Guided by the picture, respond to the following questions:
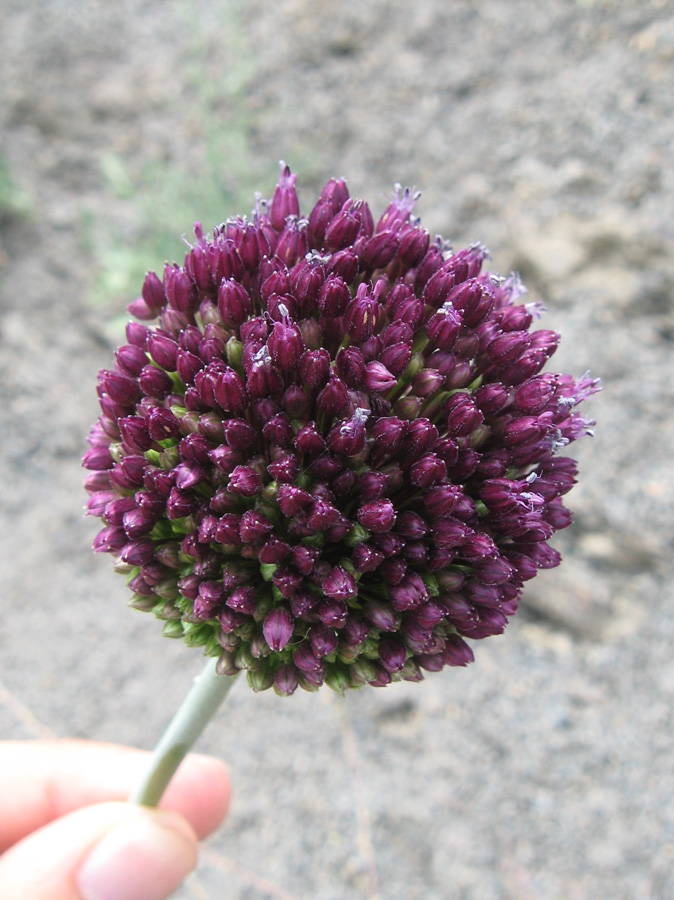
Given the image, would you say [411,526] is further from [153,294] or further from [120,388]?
[153,294]

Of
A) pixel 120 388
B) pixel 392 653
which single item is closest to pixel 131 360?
pixel 120 388

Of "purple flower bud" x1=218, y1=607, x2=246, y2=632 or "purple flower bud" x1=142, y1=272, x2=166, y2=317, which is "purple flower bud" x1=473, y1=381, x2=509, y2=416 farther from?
"purple flower bud" x1=142, y1=272, x2=166, y2=317

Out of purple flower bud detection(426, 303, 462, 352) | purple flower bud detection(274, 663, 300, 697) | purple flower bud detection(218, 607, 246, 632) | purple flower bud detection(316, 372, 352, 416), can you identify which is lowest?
purple flower bud detection(274, 663, 300, 697)

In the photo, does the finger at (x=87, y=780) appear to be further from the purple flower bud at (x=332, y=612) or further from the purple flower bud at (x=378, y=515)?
the purple flower bud at (x=378, y=515)

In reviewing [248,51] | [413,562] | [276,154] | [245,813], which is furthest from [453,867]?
[248,51]

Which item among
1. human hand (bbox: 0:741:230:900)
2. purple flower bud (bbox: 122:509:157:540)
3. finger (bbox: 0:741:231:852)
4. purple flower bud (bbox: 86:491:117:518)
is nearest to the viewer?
purple flower bud (bbox: 122:509:157:540)

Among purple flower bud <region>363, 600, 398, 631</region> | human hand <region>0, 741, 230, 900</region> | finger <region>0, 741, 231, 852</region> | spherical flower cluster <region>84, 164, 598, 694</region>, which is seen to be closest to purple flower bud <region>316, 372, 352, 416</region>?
spherical flower cluster <region>84, 164, 598, 694</region>

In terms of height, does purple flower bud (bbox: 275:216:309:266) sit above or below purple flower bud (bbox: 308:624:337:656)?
above
